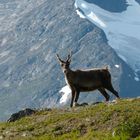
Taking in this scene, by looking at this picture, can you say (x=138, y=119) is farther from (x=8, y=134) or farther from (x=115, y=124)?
(x=8, y=134)

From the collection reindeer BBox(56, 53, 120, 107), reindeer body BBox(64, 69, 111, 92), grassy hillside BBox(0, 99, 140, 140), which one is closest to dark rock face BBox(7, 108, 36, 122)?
grassy hillside BBox(0, 99, 140, 140)

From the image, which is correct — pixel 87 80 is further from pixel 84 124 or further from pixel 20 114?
pixel 84 124

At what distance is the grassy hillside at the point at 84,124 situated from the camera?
26578 millimetres

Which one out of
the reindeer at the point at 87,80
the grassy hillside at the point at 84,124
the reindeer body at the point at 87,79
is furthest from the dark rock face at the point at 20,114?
the reindeer body at the point at 87,79

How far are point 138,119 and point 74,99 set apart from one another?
47.2ft

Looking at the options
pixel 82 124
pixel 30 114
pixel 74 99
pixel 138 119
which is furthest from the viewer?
pixel 74 99

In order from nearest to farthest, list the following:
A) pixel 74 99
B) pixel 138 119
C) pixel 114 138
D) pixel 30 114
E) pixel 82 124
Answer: pixel 114 138
pixel 138 119
pixel 82 124
pixel 30 114
pixel 74 99

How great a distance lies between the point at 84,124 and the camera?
29.0m

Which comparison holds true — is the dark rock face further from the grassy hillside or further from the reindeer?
the reindeer

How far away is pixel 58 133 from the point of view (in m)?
28.8

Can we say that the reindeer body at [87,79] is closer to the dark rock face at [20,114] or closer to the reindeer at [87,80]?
the reindeer at [87,80]

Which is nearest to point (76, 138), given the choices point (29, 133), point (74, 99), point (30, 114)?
point (29, 133)

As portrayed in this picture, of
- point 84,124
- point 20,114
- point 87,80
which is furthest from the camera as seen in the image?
point 87,80

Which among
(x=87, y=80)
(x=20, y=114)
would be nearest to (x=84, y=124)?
(x=20, y=114)
